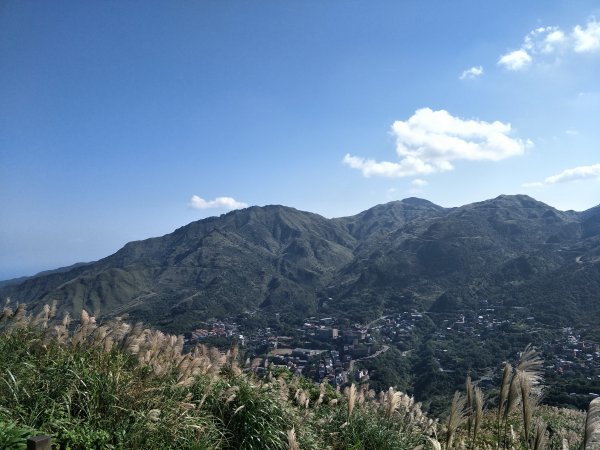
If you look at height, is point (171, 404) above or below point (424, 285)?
above

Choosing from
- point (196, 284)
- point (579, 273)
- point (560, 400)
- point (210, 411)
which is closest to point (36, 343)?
point (210, 411)

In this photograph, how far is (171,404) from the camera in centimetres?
493

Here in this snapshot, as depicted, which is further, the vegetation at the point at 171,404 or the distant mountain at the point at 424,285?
the distant mountain at the point at 424,285

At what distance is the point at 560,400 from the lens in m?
26.5

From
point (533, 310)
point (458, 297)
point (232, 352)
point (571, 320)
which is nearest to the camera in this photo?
point (232, 352)

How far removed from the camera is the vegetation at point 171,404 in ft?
13.7

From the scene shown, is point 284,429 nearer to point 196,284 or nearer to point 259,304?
point 259,304

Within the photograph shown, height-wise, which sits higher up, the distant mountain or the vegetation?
the vegetation

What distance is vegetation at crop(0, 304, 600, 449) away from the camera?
418cm

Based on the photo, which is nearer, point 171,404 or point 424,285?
point 171,404

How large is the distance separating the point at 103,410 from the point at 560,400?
30623 millimetres

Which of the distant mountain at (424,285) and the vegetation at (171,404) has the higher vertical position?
the vegetation at (171,404)

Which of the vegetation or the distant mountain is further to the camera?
the distant mountain

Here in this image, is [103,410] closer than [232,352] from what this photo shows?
Yes
